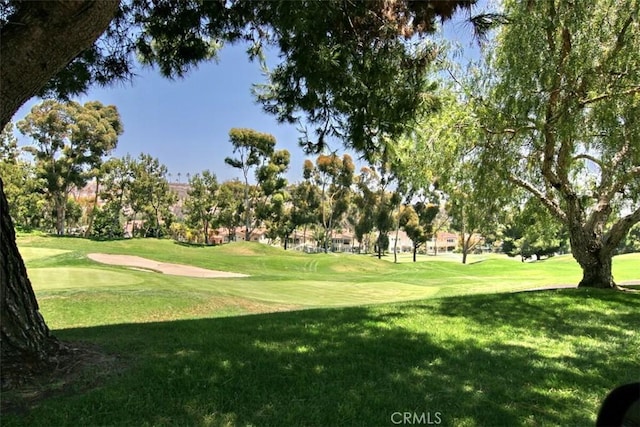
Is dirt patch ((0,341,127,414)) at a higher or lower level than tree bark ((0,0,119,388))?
lower

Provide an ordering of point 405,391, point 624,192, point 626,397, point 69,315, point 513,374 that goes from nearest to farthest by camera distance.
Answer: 1. point 626,397
2. point 405,391
3. point 513,374
4. point 69,315
5. point 624,192

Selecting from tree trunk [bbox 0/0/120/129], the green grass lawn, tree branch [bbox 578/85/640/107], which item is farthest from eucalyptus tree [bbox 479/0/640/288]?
tree trunk [bbox 0/0/120/129]

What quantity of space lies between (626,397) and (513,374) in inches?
102

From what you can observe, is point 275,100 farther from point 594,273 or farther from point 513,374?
point 594,273

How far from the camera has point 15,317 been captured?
3.42 meters

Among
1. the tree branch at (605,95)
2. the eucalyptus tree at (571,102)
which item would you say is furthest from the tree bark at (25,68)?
the tree branch at (605,95)

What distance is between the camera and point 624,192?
9.85 metres

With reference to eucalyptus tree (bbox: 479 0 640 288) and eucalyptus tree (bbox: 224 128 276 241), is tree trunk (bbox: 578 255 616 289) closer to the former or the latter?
eucalyptus tree (bbox: 479 0 640 288)

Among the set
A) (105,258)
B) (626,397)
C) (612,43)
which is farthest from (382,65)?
(105,258)

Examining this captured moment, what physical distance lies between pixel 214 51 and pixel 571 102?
547cm

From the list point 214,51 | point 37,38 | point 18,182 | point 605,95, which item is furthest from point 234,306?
point 18,182

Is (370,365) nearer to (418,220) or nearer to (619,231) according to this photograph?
(619,231)

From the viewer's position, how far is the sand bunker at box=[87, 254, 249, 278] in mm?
20562

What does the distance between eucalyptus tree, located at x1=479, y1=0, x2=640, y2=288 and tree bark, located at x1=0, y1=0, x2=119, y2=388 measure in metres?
5.31
